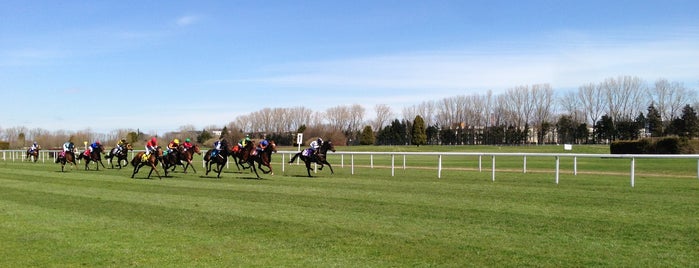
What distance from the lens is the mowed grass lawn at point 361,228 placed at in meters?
6.63

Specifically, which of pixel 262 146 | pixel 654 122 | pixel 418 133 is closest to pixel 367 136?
pixel 418 133

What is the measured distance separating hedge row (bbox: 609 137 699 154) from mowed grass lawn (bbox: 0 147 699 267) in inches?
990

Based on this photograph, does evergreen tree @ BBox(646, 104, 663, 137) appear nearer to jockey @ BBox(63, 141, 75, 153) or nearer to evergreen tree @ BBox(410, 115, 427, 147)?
evergreen tree @ BBox(410, 115, 427, 147)

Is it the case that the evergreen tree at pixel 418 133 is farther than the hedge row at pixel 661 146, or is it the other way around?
the evergreen tree at pixel 418 133

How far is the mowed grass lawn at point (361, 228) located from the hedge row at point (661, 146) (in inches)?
990

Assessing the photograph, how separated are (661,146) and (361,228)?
34.1m

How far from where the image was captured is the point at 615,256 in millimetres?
6441

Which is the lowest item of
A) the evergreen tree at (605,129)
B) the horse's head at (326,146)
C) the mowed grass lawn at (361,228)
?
the mowed grass lawn at (361,228)

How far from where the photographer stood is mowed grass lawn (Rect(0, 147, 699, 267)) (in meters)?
6.63

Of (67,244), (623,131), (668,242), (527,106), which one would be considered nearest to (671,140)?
(668,242)

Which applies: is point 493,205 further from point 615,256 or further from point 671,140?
point 671,140

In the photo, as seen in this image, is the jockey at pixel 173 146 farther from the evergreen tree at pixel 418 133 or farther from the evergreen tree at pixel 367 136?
the evergreen tree at pixel 367 136

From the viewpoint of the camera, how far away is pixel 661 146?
37188mm

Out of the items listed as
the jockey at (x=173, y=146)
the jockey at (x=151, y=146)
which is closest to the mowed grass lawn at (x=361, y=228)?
the jockey at (x=151, y=146)
